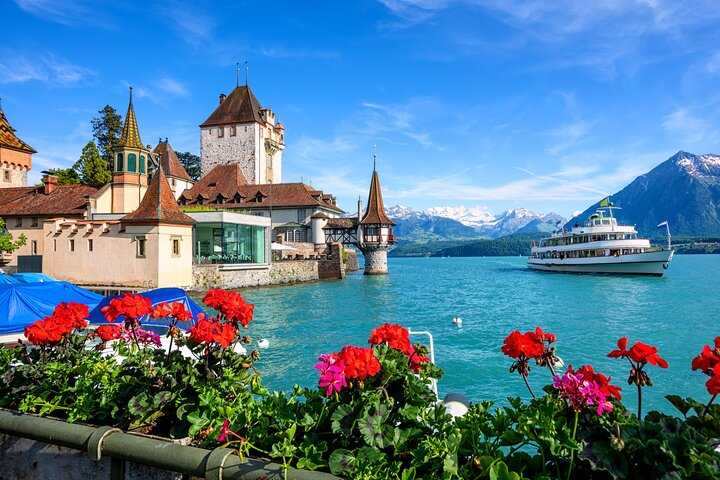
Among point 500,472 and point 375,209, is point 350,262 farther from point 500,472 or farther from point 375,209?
point 500,472

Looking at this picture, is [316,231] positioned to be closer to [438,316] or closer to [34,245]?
[34,245]

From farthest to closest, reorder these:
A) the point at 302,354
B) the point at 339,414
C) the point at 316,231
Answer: the point at 316,231 < the point at 302,354 < the point at 339,414

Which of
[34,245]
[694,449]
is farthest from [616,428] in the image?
[34,245]

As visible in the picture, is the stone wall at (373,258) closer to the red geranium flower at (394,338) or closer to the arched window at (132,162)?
the arched window at (132,162)

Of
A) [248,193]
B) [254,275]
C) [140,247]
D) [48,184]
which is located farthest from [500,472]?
[248,193]

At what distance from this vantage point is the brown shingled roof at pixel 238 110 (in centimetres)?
7431

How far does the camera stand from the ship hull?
59428 mm

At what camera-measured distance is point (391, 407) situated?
291 centimetres

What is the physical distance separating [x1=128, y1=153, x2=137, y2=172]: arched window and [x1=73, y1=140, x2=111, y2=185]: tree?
41.5ft

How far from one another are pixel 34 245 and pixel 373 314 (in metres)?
31.1

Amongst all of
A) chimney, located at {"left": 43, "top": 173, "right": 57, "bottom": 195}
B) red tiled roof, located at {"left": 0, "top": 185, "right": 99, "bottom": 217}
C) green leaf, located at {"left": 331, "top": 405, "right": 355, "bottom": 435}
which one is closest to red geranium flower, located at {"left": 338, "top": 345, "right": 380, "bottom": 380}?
green leaf, located at {"left": 331, "top": 405, "right": 355, "bottom": 435}

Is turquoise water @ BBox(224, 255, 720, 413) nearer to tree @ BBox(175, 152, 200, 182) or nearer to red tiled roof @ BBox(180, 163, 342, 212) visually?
red tiled roof @ BBox(180, 163, 342, 212)

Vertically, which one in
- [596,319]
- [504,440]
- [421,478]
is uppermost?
[504,440]

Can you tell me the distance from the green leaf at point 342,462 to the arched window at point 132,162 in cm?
4023
